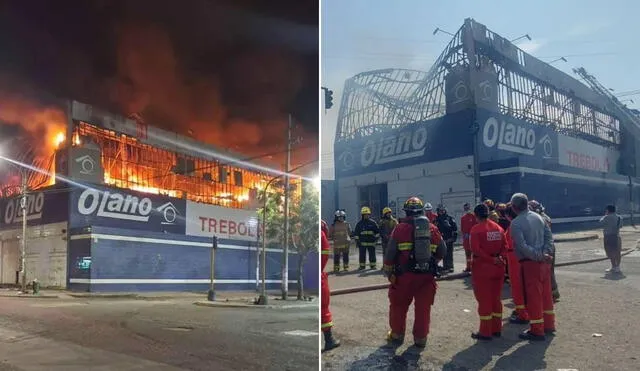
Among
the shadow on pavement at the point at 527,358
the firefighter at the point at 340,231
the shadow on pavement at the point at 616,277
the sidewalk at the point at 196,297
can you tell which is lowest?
the shadow on pavement at the point at 527,358

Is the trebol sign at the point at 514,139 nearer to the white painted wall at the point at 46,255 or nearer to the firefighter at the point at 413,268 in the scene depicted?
the firefighter at the point at 413,268

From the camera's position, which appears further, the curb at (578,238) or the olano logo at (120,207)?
the curb at (578,238)

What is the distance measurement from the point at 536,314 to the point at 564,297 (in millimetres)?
149

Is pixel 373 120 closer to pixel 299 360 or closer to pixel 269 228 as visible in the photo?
pixel 269 228

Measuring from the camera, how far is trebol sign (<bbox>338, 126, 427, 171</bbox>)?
1450mm

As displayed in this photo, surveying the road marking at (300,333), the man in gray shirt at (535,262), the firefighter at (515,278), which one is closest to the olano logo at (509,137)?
the man in gray shirt at (535,262)

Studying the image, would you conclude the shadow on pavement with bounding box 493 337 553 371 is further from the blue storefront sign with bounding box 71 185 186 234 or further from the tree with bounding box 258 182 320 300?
the blue storefront sign with bounding box 71 185 186 234

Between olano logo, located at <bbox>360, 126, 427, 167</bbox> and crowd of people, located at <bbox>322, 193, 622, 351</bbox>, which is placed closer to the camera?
olano logo, located at <bbox>360, 126, 427, 167</bbox>

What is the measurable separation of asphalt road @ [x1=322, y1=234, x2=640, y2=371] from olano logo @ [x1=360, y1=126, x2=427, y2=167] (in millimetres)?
394

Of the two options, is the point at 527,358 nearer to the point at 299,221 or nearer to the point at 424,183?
the point at 424,183

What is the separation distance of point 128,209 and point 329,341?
0.74m

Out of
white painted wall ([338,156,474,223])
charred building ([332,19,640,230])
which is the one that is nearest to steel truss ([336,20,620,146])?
charred building ([332,19,640,230])

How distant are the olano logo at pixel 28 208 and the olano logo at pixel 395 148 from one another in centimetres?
84

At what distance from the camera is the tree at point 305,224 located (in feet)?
4.53
